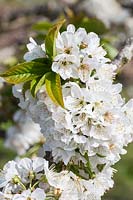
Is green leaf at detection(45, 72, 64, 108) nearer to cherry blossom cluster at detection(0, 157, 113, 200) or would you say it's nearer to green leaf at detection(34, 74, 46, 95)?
green leaf at detection(34, 74, 46, 95)

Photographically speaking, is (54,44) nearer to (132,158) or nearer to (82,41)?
(82,41)

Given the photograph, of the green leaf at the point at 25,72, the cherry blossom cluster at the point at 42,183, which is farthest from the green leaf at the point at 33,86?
the cherry blossom cluster at the point at 42,183

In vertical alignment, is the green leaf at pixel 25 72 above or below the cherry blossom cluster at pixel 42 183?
above

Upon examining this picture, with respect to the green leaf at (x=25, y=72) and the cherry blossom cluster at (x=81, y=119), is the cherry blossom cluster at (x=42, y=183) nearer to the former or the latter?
Result: the cherry blossom cluster at (x=81, y=119)

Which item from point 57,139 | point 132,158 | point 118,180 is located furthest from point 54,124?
point 132,158

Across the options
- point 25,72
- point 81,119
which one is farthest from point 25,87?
point 81,119

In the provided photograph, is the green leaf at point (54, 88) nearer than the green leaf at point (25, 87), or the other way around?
the green leaf at point (54, 88)

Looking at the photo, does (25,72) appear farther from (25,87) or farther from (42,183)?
(42,183)

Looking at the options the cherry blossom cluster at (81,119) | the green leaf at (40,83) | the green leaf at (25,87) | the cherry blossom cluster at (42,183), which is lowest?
the cherry blossom cluster at (42,183)
